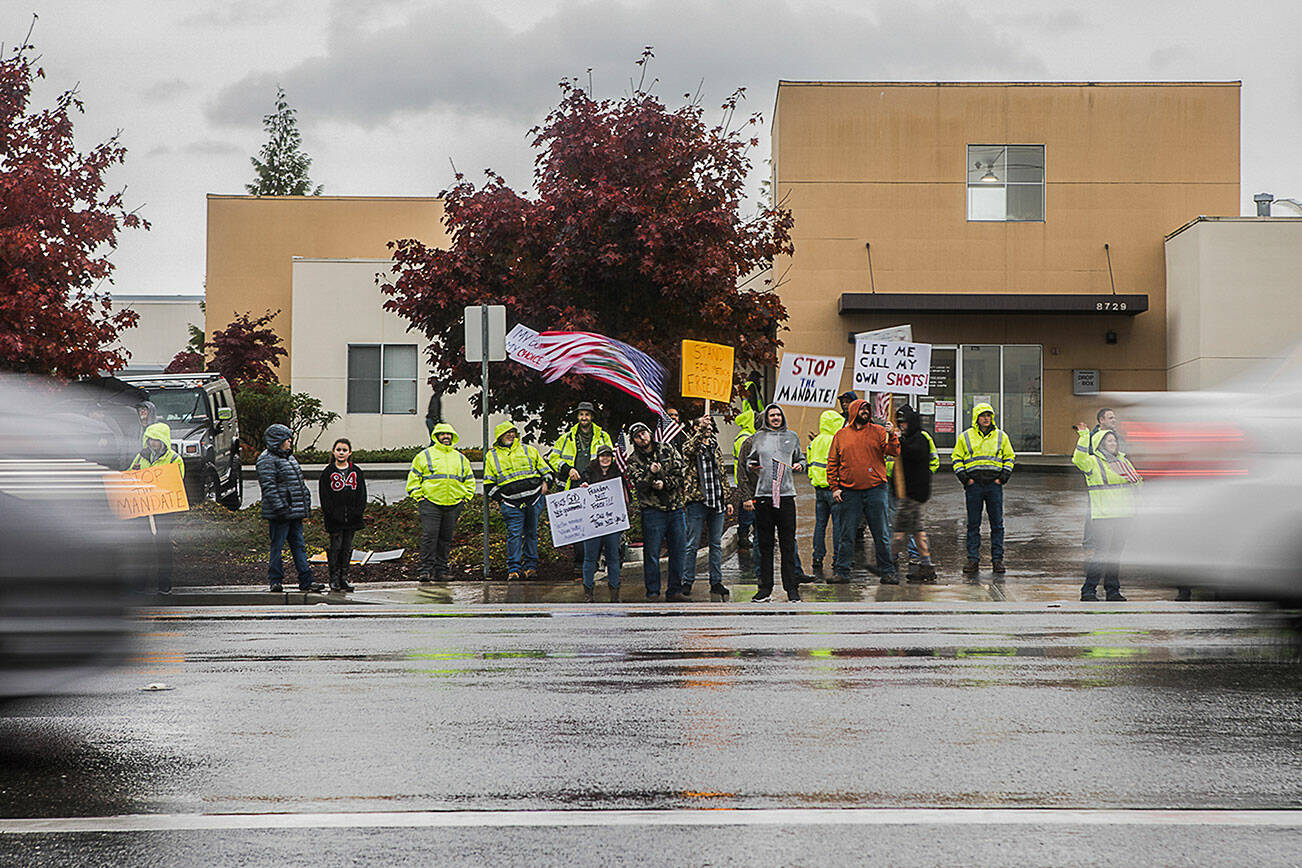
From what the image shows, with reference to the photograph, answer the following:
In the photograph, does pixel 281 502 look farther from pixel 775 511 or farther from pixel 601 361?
pixel 775 511

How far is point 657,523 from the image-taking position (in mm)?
13391

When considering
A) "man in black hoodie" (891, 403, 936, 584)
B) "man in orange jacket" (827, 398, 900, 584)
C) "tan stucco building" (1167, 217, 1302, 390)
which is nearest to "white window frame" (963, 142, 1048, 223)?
"tan stucco building" (1167, 217, 1302, 390)

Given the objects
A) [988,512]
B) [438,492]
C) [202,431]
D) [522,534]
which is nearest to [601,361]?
[522,534]

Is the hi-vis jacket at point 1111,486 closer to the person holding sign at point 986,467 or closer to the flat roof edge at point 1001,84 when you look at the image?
the person holding sign at point 986,467

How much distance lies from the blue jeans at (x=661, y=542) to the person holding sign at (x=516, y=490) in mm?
1828

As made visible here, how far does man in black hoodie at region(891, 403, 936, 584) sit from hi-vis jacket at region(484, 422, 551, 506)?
12.5 feet

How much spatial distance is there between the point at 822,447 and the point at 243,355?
22.3 meters

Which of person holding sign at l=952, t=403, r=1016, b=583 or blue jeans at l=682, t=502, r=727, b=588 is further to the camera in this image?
person holding sign at l=952, t=403, r=1016, b=583

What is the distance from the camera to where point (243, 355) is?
34406mm

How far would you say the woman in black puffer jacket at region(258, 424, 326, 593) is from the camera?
13.8m

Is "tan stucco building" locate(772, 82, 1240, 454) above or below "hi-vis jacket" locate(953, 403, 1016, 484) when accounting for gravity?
above

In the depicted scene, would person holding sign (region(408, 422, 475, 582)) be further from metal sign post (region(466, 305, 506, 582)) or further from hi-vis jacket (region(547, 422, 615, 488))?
hi-vis jacket (region(547, 422, 615, 488))

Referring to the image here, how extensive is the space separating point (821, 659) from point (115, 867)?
5.21 meters

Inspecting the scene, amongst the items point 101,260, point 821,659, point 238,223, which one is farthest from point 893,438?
point 238,223
